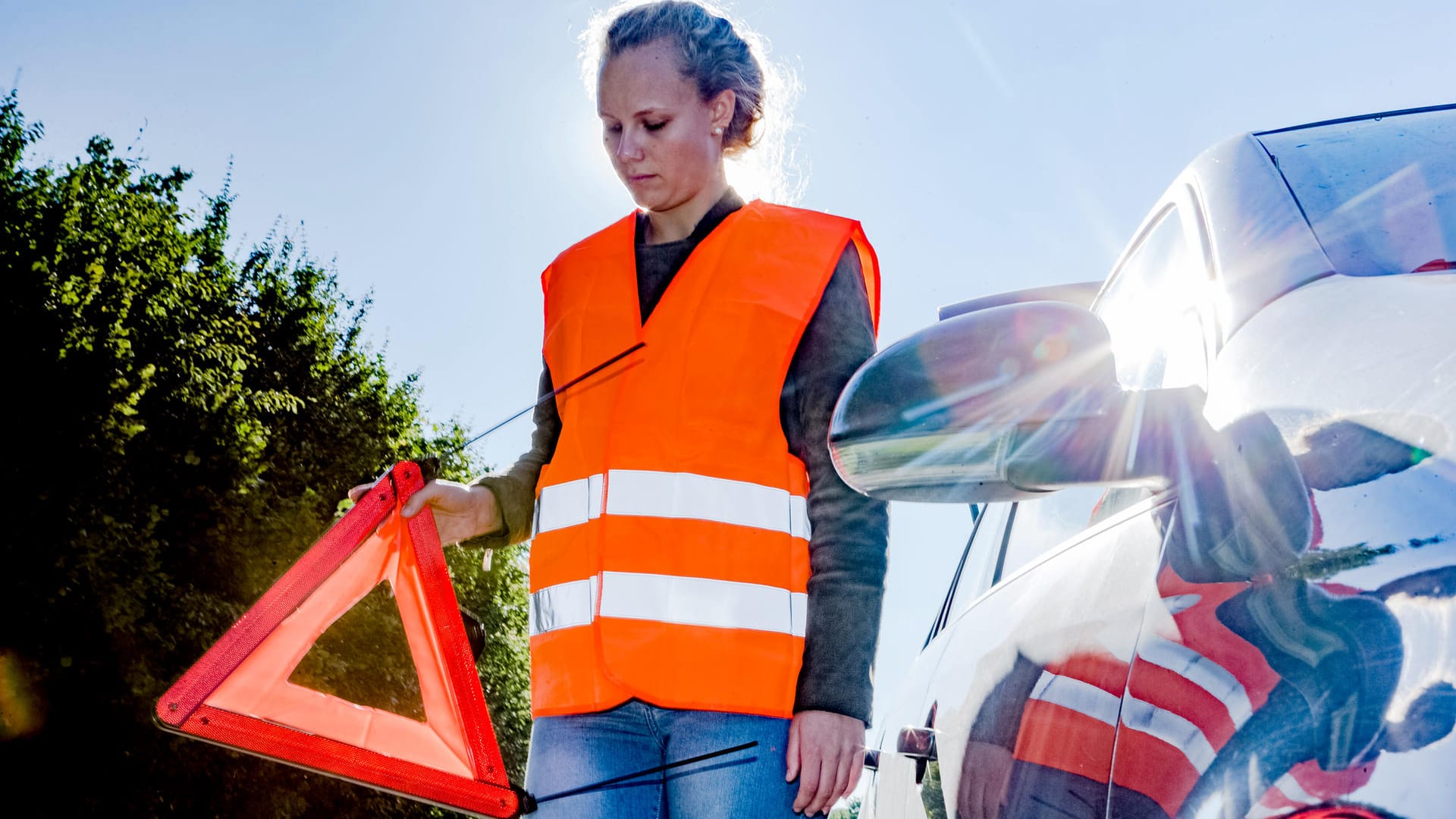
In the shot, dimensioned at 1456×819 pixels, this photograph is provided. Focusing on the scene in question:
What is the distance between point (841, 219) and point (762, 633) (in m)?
0.83

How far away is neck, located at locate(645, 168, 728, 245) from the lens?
2.50m

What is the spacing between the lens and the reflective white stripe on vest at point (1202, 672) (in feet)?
3.26

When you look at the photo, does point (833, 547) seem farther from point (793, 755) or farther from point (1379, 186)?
point (1379, 186)

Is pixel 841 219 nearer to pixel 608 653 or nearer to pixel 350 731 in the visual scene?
pixel 608 653

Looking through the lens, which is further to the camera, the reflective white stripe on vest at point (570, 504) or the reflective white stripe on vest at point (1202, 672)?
the reflective white stripe on vest at point (570, 504)

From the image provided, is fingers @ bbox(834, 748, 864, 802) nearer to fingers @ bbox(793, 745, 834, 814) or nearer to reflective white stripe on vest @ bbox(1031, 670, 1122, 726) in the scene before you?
fingers @ bbox(793, 745, 834, 814)

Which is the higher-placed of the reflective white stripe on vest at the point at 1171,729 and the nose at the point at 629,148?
the nose at the point at 629,148

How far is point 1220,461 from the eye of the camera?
118 centimetres

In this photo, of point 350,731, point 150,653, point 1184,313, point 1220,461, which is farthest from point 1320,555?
point 150,653

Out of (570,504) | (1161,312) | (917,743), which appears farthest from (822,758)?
(1161,312)

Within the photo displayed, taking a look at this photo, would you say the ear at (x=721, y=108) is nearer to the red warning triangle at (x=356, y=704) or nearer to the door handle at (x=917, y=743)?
the red warning triangle at (x=356, y=704)

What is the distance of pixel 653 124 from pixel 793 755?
116 centimetres

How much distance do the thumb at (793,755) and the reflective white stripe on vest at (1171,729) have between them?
3.13 feet

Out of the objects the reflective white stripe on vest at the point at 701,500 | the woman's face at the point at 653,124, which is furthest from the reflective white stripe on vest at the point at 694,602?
the woman's face at the point at 653,124
